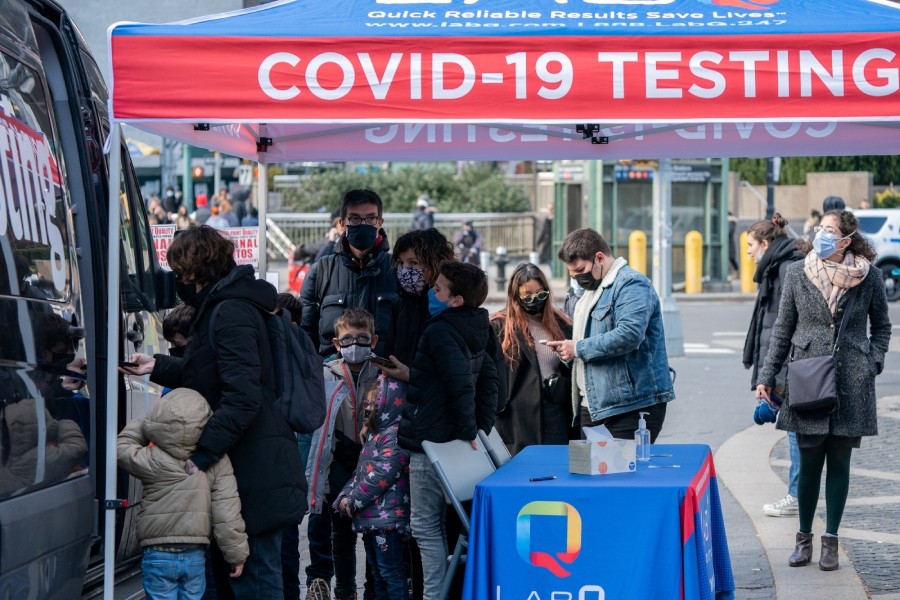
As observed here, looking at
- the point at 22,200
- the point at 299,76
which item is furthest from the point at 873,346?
the point at 22,200

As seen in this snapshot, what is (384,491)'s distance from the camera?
5430mm

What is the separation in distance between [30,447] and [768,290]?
5.45m

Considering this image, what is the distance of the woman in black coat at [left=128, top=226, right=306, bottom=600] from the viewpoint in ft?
14.6

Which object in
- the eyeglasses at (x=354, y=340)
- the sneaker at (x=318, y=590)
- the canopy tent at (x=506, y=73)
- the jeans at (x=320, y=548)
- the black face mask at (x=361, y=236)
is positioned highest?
the canopy tent at (x=506, y=73)

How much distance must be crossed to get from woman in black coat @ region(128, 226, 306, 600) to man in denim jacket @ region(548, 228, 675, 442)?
1929mm

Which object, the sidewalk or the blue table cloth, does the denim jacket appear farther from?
the blue table cloth

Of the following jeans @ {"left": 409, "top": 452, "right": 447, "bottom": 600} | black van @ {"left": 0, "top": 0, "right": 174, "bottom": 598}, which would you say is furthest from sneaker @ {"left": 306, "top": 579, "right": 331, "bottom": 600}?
black van @ {"left": 0, "top": 0, "right": 174, "bottom": 598}

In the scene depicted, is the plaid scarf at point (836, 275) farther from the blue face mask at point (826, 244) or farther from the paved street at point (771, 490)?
the paved street at point (771, 490)

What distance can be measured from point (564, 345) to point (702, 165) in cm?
2275

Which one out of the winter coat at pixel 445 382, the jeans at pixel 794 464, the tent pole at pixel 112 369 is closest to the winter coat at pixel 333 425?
the winter coat at pixel 445 382

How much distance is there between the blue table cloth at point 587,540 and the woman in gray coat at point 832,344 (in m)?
1.91

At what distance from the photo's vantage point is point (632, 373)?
6.36m

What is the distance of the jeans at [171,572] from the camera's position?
14.8ft

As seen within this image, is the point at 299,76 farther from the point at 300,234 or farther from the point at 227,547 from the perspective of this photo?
the point at 300,234
